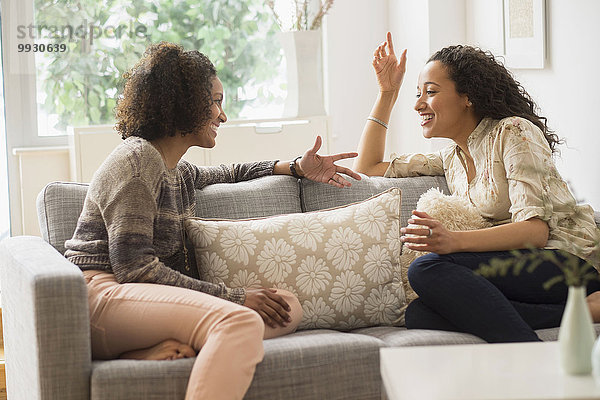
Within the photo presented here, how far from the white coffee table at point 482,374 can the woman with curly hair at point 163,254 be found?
0.41 m

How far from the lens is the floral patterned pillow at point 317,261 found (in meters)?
2.27

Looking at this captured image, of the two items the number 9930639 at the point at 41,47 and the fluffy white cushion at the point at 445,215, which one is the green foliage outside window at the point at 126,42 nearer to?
the number 9930639 at the point at 41,47

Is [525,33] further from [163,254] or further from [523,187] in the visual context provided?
[163,254]

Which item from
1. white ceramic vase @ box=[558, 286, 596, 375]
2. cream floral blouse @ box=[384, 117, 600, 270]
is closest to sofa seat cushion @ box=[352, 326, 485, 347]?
cream floral blouse @ box=[384, 117, 600, 270]

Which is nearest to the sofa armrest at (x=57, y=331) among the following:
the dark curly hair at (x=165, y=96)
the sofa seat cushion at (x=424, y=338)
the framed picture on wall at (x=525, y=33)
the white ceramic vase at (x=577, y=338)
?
the dark curly hair at (x=165, y=96)

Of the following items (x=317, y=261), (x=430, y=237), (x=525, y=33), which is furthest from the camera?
(x=525, y=33)

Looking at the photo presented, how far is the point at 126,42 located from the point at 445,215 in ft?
8.99

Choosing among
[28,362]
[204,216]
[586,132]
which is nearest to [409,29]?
[586,132]

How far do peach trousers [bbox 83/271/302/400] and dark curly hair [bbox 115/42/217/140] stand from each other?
0.44 m

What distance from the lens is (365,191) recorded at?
8.48 feet

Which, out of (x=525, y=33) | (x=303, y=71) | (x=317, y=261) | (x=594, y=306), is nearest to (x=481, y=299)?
(x=594, y=306)

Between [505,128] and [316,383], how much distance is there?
922 mm

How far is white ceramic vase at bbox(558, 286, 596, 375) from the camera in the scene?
1.43 metres

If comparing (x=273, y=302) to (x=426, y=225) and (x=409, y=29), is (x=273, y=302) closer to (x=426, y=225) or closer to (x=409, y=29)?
(x=426, y=225)
